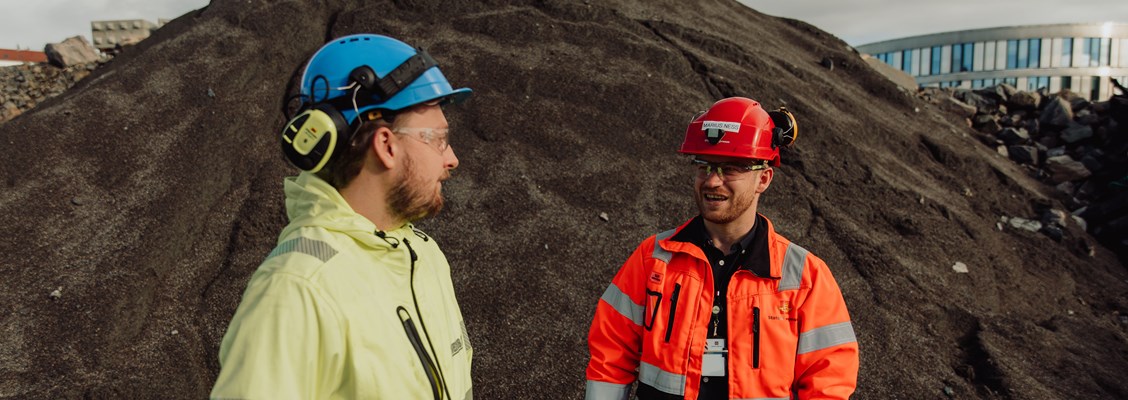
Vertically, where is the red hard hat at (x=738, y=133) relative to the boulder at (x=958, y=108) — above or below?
above

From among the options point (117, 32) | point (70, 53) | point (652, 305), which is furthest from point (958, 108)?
point (70, 53)

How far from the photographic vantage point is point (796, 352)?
9.66 feet

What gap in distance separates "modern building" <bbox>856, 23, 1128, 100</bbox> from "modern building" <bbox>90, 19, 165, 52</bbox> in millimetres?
50265

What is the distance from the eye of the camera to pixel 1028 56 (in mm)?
52781

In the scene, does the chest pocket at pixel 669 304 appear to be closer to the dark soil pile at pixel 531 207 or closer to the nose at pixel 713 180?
the nose at pixel 713 180

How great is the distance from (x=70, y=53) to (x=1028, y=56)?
188 ft

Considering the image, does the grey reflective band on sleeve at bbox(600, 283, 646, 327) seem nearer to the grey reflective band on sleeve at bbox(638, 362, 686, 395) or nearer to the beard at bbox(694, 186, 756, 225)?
the grey reflective band on sleeve at bbox(638, 362, 686, 395)

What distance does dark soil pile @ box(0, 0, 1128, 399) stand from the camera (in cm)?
593

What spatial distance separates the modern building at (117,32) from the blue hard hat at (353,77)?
1390 cm

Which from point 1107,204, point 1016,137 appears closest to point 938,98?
point 1016,137

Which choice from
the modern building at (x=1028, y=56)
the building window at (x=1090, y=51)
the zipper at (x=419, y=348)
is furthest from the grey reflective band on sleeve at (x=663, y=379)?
the building window at (x=1090, y=51)

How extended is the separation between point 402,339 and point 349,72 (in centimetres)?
76

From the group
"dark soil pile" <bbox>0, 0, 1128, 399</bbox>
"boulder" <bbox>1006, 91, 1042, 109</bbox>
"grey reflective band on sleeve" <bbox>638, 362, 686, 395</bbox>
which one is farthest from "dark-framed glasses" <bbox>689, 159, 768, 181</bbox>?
"boulder" <bbox>1006, 91, 1042, 109</bbox>

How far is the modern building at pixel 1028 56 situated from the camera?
2053 inches
